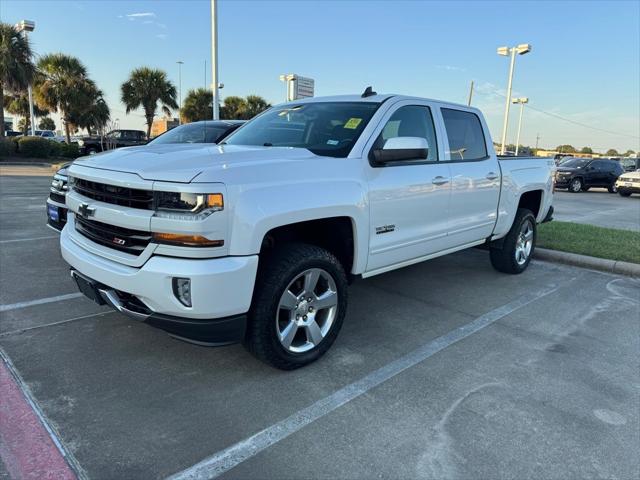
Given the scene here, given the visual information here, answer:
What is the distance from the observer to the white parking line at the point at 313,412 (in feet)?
7.87

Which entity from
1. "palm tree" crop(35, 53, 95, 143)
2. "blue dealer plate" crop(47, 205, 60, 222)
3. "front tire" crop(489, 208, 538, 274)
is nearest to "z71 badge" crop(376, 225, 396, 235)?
"front tire" crop(489, 208, 538, 274)

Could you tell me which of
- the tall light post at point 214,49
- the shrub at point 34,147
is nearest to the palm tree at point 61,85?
the shrub at point 34,147

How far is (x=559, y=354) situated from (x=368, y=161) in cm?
216

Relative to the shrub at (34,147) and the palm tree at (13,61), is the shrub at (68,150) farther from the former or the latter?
the palm tree at (13,61)

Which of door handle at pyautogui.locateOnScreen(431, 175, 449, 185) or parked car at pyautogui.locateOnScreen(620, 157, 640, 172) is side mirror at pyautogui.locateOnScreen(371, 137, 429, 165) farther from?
parked car at pyautogui.locateOnScreen(620, 157, 640, 172)

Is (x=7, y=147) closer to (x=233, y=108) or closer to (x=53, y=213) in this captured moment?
(x=53, y=213)

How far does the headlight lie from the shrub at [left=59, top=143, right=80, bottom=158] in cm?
2830

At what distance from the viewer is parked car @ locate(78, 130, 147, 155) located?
28608mm

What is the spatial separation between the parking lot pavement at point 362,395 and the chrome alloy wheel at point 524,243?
1.33 meters

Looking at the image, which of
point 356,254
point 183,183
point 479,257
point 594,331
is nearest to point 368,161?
point 356,254

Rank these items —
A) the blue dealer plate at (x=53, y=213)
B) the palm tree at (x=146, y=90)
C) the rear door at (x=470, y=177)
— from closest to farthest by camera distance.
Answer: the rear door at (x=470, y=177), the blue dealer plate at (x=53, y=213), the palm tree at (x=146, y=90)

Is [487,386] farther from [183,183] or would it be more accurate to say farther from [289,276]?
[183,183]

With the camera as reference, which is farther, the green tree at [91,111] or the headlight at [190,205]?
the green tree at [91,111]

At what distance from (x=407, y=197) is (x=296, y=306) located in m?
1.41
